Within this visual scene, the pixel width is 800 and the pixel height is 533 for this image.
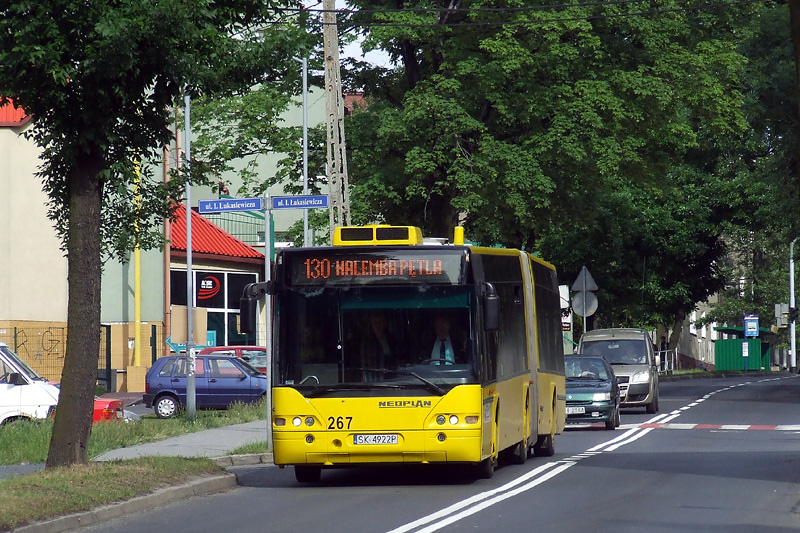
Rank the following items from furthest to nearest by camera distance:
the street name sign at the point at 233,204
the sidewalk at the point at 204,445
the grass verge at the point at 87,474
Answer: the street name sign at the point at 233,204 < the sidewalk at the point at 204,445 < the grass verge at the point at 87,474

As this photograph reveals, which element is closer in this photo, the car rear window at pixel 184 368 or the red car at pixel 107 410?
the red car at pixel 107 410

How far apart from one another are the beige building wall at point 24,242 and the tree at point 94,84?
23.7 meters

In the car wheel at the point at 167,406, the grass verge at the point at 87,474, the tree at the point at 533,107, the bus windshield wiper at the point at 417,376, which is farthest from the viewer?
the tree at the point at 533,107

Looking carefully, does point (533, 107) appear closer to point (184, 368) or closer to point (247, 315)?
point (184, 368)

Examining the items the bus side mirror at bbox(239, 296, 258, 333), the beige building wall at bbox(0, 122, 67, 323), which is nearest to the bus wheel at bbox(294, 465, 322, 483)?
the bus side mirror at bbox(239, 296, 258, 333)

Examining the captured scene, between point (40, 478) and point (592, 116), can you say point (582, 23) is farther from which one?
point (40, 478)

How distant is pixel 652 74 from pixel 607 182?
3.12 metres

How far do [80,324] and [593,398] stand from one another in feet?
43.7

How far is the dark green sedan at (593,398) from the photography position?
82.0 ft

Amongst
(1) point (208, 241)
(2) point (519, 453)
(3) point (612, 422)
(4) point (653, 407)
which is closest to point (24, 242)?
(1) point (208, 241)

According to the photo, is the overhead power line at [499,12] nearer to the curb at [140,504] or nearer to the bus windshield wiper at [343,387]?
the curb at [140,504]

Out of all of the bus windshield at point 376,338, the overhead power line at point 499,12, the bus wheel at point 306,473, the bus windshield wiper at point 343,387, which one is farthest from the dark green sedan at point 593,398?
the bus windshield wiper at point 343,387

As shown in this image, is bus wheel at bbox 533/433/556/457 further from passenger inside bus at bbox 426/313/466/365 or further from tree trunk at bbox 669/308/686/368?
tree trunk at bbox 669/308/686/368

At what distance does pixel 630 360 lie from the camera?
31.6 meters
